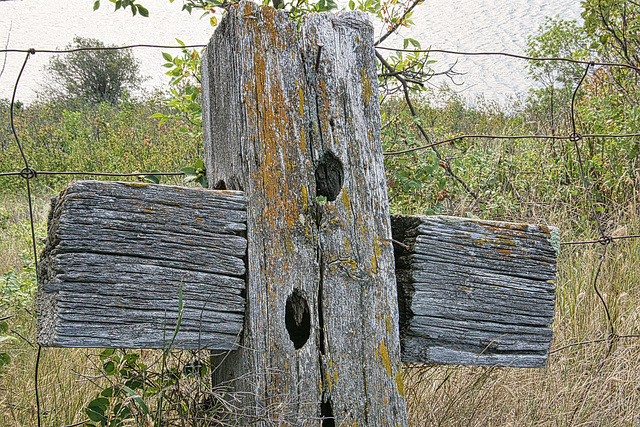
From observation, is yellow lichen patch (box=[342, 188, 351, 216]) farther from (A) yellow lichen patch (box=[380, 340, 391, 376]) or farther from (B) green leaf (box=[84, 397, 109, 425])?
(B) green leaf (box=[84, 397, 109, 425])

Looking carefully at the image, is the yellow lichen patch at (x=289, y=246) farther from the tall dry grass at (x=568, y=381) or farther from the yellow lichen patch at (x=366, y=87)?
the tall dry grass at (x=568, y=381)

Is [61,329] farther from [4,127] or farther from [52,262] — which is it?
[4,127]

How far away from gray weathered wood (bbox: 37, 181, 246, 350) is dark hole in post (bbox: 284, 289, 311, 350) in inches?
4.8

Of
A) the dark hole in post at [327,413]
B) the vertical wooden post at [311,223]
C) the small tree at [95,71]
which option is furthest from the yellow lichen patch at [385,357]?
the small tree at [95,71]

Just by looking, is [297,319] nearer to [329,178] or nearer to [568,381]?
[329,178]

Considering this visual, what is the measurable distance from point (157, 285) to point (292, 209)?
0.35 m

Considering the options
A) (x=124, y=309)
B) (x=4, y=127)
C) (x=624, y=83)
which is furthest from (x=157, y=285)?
(x=4, y=127)

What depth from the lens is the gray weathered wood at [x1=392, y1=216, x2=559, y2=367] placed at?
4.23 feet

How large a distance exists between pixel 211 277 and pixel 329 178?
39 centimetres

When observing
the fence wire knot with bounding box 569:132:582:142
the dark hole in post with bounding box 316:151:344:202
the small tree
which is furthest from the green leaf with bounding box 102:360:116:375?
the small tree

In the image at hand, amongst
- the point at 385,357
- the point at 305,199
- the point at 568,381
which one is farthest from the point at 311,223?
the point at 568,381

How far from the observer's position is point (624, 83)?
478 cm

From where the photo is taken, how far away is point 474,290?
133cm

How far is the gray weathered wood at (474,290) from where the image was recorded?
1.29m
